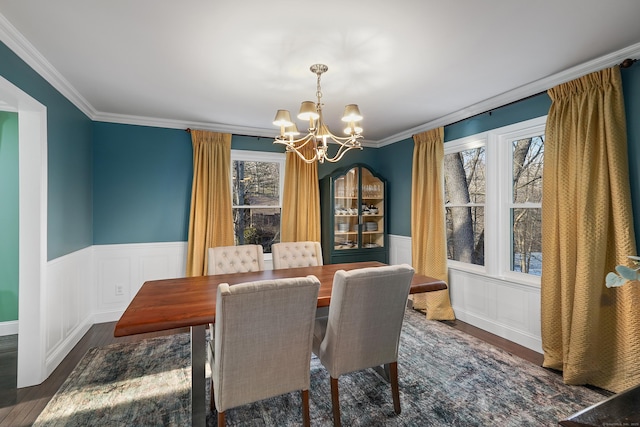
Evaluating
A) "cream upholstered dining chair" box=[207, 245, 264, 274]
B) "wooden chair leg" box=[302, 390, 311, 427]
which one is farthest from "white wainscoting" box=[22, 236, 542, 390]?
"wooden chair leg" box=[302, 390, 311, 427]

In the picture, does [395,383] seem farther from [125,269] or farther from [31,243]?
[125,269]

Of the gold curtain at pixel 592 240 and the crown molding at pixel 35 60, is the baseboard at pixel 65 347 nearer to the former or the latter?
the crown molding at pixel 35 60

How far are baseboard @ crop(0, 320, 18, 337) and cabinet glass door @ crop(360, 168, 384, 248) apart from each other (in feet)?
13.4

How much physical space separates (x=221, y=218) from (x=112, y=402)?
86.9 inches

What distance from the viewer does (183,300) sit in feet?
6.48

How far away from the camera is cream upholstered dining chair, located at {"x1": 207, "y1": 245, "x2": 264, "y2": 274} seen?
2895mm

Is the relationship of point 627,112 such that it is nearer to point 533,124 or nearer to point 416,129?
point 533,124

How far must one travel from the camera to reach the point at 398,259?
465cm

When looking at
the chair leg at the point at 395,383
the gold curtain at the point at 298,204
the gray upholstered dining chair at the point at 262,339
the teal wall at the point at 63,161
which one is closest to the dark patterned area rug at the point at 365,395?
the chair leg at the point at 395,383

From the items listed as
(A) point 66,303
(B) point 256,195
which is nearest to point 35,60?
(A) point 66,303

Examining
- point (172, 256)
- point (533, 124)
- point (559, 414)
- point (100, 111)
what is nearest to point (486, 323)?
point (559, 414)

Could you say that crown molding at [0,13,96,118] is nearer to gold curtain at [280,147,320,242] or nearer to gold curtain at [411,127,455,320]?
gold curtain at [280,147,320,242]

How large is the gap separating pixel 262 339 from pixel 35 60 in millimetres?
2530

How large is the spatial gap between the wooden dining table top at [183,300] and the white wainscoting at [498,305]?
124 centimetres
